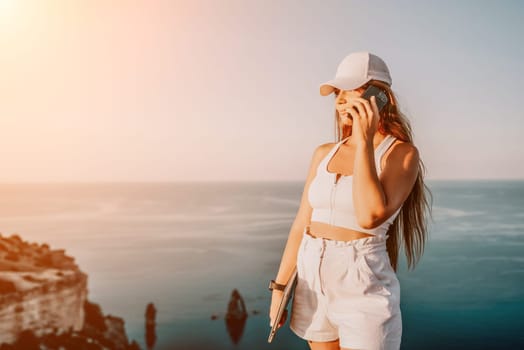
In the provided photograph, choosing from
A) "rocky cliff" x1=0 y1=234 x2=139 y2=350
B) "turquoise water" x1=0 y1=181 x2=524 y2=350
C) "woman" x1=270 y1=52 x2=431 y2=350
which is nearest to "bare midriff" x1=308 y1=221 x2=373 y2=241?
"woman" x1=270 y1=52 x2=431 y2=350

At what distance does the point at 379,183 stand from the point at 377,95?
0.28 metres

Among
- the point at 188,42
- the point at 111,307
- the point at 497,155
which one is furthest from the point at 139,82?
the point at 111,307

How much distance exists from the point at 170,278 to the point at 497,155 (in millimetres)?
38177

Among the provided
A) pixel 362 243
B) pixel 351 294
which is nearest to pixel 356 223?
pixel 362 243

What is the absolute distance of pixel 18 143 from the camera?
71.2 feet

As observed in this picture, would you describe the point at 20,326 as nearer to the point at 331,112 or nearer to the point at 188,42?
the point at 188,42

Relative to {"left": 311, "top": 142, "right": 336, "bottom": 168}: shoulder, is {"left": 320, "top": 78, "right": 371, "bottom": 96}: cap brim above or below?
above

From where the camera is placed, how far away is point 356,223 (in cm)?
144

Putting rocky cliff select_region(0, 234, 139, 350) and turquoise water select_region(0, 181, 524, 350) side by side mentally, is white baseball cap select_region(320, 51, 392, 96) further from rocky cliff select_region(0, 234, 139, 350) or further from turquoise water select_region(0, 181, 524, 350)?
turquoise water select_region(0, 181, 524, 350)

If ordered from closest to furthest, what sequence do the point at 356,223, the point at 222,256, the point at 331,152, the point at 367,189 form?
the point at 367,189 → the point at 356,223 → the point at 331,152 → the point at 222,256

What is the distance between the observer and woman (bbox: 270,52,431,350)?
4.55 feet

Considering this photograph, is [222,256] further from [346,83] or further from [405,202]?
[346,83]

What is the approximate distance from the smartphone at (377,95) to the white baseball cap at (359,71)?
0.03 m

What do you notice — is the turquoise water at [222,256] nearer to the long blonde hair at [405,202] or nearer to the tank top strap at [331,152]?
the long blonde hair at [405,202]
